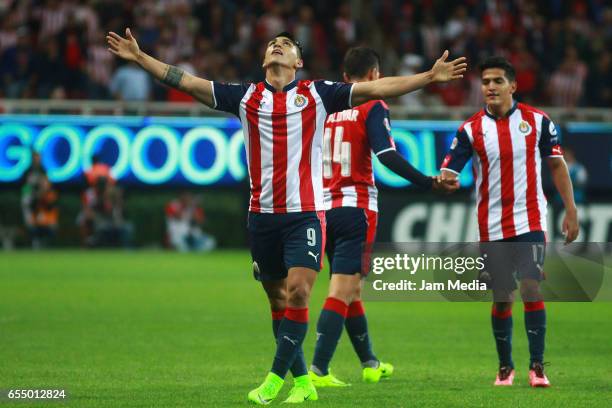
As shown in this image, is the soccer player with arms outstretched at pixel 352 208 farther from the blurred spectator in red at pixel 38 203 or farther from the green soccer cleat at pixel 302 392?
the blurred spectator in red at pixel 38 203

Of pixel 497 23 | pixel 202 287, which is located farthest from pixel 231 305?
pixel 497 23

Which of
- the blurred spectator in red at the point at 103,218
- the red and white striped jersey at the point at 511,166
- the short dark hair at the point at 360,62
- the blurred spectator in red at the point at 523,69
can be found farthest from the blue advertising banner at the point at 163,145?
the red and white striped jersey at the point at 511,166

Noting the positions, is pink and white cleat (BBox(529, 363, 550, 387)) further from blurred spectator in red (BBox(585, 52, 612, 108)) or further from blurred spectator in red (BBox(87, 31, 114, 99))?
blurred spectator in red (BBox(585, 52, 612, 108))

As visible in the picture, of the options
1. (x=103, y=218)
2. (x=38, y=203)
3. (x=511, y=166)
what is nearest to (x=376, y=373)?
(x=511, y=166)

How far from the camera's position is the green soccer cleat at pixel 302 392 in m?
7.29

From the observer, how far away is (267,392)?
23.4ft

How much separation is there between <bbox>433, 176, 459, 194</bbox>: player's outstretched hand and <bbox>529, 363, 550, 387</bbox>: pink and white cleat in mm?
1293

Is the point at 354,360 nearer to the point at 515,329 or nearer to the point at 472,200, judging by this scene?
the point at 515,329

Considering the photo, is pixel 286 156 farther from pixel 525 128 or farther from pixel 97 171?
pixel 97 171

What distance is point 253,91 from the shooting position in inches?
296

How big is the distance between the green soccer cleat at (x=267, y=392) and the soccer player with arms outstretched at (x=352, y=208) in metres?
1.05

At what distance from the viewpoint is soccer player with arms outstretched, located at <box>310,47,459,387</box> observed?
8258mm

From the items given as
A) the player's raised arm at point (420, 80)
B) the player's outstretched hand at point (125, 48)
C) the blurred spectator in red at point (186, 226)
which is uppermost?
the player's outstretched hand at point (125, 48)

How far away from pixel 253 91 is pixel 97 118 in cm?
1457
